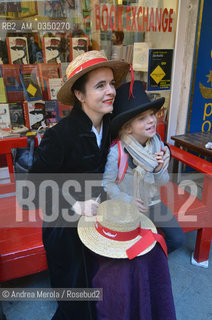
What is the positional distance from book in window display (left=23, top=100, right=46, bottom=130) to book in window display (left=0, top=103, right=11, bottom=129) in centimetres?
16

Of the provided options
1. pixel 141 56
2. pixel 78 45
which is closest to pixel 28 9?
pixel 78 45

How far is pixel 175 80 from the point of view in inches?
109

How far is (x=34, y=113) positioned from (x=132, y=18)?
1.30 metres

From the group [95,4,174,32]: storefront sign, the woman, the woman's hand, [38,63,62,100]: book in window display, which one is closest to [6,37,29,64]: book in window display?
[38,63,62,100]: book in window display

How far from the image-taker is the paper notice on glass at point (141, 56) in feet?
8.48

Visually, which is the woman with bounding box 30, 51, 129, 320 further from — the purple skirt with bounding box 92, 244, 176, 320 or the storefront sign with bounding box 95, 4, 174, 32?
the storefront sign with bounding box 95, 4, 174, 32

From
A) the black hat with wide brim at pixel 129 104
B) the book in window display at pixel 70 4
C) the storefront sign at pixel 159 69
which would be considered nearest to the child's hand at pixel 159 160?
the black hat with wide brim at pixel 129 104

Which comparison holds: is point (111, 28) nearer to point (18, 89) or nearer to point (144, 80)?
point (144, 80)

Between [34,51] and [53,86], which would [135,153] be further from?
[34,51]

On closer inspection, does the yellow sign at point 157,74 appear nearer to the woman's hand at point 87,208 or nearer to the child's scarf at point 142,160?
the child's scarf at point 142,160

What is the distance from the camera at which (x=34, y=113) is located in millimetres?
2496

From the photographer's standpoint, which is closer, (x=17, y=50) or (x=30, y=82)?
(x=17, y=50)

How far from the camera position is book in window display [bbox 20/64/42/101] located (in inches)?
94.1

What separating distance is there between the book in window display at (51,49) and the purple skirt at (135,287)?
1.92 meters
